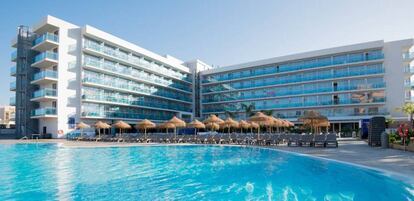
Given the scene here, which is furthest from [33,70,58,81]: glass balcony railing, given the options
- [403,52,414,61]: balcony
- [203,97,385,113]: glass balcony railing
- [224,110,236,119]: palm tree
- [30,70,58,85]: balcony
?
[403,52,414,61]: balcony

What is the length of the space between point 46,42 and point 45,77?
438 cm

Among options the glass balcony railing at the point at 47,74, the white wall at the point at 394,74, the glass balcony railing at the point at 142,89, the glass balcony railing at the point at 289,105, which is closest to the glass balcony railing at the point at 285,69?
the white wall at the point at 394,74

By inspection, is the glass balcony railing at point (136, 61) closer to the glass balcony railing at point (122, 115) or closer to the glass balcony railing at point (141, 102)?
the glass balcony railing at point (141, 102)

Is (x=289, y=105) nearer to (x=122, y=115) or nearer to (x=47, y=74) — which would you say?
(x=122, y=115)

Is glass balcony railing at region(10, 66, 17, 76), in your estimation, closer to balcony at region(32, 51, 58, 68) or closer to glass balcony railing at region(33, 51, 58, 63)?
balcony at region(32, 51, 58, 68)

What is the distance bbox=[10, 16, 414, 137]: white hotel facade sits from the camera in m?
37.2

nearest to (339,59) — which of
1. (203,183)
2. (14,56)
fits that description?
(203,183)

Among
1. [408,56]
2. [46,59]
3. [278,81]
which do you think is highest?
[408,56]

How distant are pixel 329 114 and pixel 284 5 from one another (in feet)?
99.5

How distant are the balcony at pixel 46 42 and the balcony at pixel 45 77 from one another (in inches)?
140

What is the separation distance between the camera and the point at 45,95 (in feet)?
116

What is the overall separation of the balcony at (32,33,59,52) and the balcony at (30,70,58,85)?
3.56 m

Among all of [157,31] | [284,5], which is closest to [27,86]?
[157,31]

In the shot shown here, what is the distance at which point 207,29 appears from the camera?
25516mm
